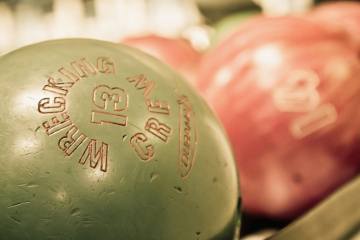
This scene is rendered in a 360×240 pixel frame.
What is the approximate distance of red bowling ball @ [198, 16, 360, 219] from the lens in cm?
145

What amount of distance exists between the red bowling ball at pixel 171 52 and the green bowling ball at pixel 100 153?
1013 mm

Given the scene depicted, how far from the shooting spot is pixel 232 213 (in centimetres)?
93

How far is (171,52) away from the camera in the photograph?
6.48 ft

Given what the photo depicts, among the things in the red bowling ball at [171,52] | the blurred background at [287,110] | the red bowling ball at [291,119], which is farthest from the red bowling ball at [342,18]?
the red bowling ball at [171,52]

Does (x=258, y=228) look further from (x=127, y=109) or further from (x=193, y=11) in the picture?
(x=193, y=11)

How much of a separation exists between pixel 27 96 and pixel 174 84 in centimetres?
23

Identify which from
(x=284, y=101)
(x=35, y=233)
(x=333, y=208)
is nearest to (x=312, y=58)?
(x=284, y=101)

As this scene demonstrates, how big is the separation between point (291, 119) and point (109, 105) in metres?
0.75
